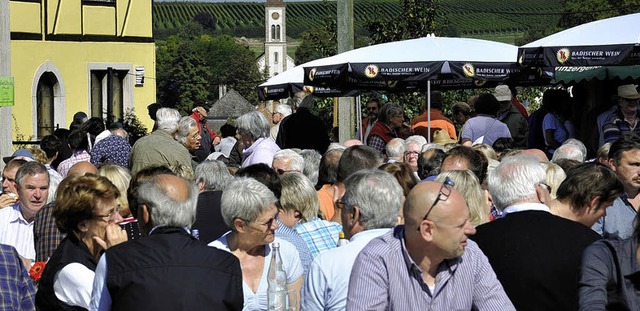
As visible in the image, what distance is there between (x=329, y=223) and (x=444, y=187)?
2.66 metres

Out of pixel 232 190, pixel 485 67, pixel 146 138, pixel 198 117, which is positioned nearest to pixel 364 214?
pixel 232 190

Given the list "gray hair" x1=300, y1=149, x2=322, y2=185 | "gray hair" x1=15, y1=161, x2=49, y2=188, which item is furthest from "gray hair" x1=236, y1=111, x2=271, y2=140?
"gray hair" x1=15, y1=161, x2=49, y2=188

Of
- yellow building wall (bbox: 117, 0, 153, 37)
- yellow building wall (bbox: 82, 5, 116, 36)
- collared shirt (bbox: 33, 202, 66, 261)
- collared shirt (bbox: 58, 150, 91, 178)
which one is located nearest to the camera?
collared shirt (bbox: 33, 202, 66, 261)

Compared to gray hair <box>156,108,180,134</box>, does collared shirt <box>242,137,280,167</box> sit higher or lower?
lower

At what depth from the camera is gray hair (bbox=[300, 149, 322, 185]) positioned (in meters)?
10.2

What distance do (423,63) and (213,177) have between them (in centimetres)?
605

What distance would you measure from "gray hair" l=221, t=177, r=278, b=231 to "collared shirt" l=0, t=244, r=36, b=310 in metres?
1.09

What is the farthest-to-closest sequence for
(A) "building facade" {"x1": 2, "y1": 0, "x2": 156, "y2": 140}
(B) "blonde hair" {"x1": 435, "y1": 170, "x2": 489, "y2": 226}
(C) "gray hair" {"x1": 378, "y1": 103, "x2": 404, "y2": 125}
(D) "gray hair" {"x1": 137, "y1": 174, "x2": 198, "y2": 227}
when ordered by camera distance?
1. (A) "building facade" {"x1": 2, "y1": 0, "x2": 156, "y2": 140}
2. (C) "gray hair" {"x1": 378, "y1": 103, "x2": 404, "y2": 125}
3. (B) "blonde hair" {"x1": 435, "y1": 170, "x2": 489, "y2": 226}
4. (D) "gray hair" {"x1": 137, "y1": 174, "x2": 198, "y2": 227}

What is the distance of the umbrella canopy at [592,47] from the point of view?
11828 millimetres

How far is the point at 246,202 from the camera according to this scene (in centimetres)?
612

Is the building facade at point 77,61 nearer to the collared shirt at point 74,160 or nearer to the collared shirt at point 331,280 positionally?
the collared shirt at point 74,160

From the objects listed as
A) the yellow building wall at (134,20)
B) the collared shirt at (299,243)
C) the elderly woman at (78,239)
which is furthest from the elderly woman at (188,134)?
the yellow building wall at (134,20)

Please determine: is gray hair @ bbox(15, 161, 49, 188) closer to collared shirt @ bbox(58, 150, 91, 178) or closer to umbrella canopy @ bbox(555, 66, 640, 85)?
collared shirt @ bbox(58, 150, 91, 178)

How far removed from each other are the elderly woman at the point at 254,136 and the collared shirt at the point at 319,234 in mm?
4346
